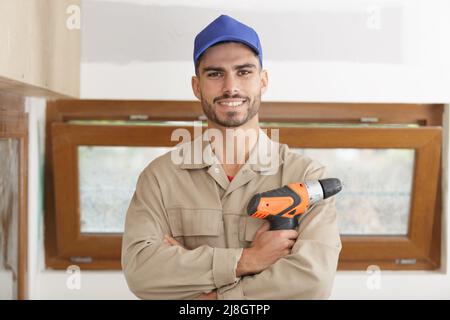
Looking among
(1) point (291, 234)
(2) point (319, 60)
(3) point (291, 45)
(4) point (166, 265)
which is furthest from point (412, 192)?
(4) point (166, 265)

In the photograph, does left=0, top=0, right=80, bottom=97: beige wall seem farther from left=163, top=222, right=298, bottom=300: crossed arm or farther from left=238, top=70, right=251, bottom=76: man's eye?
left=163, top=222, right=298, bottom=300: crossed arm

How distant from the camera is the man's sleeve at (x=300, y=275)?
1544mm

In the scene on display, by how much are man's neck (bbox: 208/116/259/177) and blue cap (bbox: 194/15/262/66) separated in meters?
0.21

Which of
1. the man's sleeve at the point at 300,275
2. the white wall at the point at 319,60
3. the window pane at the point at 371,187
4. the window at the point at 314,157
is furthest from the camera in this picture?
the window pane at the point at 371,187

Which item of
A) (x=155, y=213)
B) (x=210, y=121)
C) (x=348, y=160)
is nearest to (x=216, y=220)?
(x=155, y=213)

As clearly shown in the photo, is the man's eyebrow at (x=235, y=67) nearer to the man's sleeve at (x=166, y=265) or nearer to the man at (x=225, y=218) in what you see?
the man at (x=225, y=218)

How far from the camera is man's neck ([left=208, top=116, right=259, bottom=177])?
1.71m

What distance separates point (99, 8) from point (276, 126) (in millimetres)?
850

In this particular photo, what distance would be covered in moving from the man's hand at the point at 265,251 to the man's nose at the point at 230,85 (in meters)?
0.40

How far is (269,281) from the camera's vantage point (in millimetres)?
1548

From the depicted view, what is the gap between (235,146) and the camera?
5.66ft

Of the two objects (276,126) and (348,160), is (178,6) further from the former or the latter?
(348,160)

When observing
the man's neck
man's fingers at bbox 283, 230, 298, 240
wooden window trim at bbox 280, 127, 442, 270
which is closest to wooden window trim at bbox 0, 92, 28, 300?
the man's neck

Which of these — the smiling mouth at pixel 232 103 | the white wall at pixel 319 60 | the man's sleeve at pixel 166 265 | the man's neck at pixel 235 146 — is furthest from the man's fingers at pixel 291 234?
the white wall at pixel 319 60
